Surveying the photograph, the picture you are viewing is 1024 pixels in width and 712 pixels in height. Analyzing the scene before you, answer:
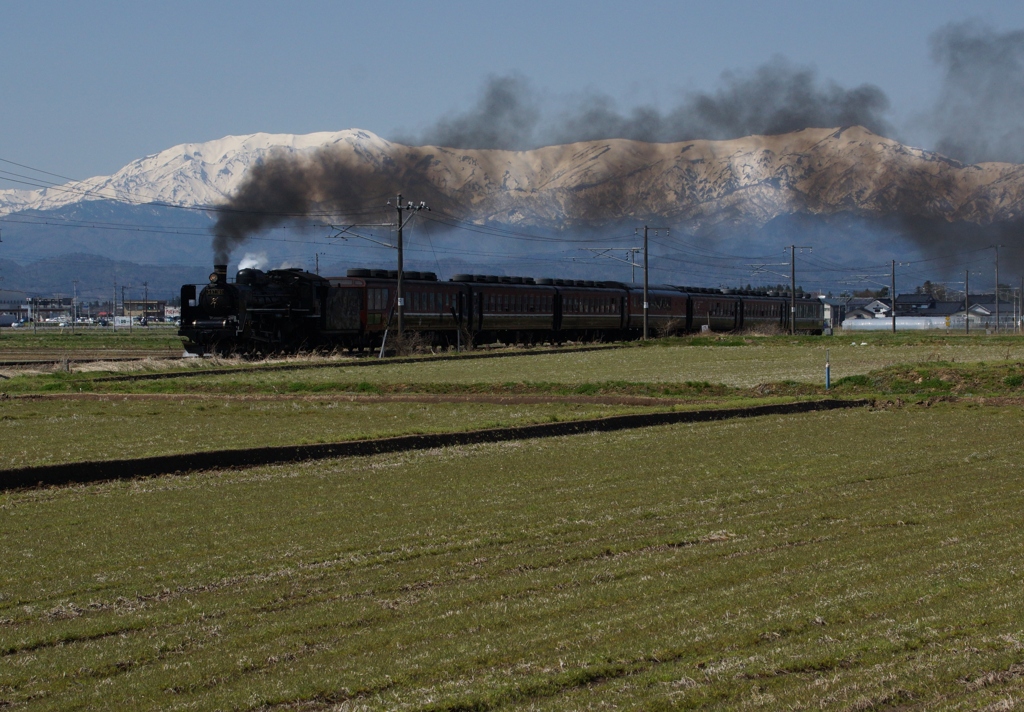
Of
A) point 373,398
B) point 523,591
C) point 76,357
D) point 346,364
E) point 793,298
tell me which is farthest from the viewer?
point 793,298

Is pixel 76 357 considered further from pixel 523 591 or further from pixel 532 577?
pixel 523 591

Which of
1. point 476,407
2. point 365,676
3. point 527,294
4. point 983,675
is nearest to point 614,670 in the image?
point 365,676

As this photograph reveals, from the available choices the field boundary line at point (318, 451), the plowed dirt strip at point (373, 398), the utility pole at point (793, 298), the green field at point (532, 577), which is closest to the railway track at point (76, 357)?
the plowed dirt strip at point (373, 398)

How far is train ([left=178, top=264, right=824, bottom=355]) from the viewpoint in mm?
48875

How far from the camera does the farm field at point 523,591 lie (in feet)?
23.8

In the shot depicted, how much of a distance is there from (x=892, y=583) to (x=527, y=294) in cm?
5927

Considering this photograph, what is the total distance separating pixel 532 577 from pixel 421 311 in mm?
50047

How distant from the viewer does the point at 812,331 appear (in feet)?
346

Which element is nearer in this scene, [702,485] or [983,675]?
[983,675]

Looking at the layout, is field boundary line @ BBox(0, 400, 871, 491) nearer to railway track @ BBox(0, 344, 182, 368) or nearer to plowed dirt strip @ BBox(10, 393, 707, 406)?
plowed dirt strip @ BBox(10, 393, 707, 406)

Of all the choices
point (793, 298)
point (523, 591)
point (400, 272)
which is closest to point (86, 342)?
point (400, 272)

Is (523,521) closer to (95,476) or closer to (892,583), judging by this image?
(892,583)

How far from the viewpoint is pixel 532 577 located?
10.0m

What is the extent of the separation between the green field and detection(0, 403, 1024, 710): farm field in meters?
0.03
